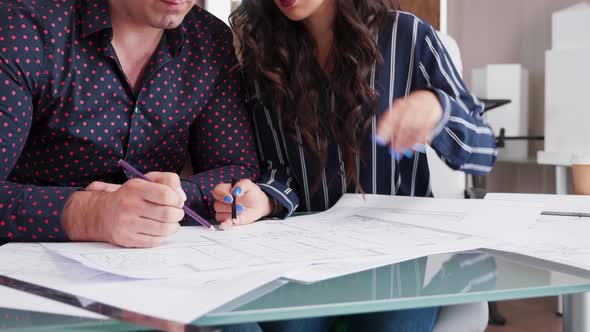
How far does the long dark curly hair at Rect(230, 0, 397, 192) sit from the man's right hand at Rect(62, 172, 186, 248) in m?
0.41

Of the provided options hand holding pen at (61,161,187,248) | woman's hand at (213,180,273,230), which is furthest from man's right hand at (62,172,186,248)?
woman's hand at (213,180,273,230)

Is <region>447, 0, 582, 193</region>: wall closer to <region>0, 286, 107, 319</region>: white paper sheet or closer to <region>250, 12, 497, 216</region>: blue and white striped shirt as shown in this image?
<region>250, 12, 497, 216</region>: blue and white striped shirt

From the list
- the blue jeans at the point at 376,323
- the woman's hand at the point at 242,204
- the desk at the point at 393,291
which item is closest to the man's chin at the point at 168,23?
the woman's hand at the point at 242,204

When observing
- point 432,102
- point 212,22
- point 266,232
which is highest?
point 212,22

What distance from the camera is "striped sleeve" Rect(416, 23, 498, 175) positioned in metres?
0.92

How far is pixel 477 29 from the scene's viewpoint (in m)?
2.88

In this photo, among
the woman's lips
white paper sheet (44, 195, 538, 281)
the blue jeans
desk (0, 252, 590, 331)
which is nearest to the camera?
desk (0, 252, 590, 331)

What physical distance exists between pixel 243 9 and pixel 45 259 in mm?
740

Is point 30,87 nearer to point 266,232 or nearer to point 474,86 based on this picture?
point 266,232

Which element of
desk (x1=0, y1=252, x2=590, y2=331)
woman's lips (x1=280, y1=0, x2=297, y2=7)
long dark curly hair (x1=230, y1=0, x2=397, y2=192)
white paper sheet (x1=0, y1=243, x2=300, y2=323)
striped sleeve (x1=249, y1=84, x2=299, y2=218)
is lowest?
desk (x1=0, y1=252, x2=590, y2=331)

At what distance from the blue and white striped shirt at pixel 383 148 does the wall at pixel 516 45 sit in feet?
4.86

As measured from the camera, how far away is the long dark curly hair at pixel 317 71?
42.8 inches

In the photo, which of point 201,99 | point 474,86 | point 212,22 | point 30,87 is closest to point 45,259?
point 30,87

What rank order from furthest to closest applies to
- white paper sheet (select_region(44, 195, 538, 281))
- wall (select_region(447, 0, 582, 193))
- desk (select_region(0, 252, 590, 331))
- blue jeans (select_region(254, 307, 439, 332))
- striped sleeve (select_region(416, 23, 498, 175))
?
wall (select_region(447, 0, 582, 193)) < striped sleeve (select_region(416, 23, 498, 175)) < blue jeans (select_region(254, 307, 439, 332)) < white paper sheet (select_region(44, 195, 538, 281)) < desk (select_region(0, 252, 590, 331))
